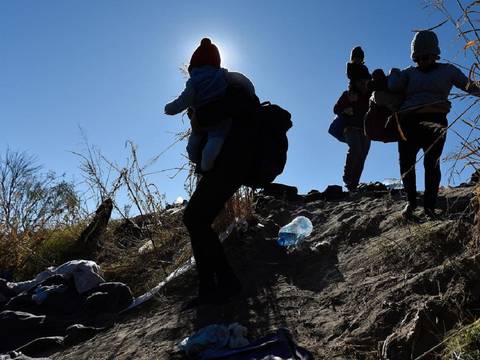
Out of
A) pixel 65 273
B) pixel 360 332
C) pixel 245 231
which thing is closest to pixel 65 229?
pixel 65 273

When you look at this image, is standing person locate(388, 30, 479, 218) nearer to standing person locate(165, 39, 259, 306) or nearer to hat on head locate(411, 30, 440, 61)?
hat on head locate(411, 30, 440, 61)

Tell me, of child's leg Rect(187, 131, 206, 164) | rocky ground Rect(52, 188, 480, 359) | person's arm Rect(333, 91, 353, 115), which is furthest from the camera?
person's arm Rect(333, 91, 353, 115)

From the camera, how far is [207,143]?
3.72 metres

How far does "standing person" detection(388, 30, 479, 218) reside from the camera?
416 centimetres

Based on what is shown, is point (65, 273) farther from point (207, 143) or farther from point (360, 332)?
point (360, 332)

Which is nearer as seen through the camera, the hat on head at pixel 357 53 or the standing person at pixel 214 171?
the standing person at pixel 214 171

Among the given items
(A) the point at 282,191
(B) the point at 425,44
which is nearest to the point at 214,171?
(B) the point at 425,44

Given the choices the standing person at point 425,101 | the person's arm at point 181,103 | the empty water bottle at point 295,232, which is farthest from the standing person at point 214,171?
the standing person at point 425,101

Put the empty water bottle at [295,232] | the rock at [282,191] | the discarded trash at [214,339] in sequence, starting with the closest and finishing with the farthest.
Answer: the discarded trash at [214,339]
the empty water bottle at [295,232]
the rock at [282,191]

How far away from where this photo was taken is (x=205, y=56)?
3926 mm

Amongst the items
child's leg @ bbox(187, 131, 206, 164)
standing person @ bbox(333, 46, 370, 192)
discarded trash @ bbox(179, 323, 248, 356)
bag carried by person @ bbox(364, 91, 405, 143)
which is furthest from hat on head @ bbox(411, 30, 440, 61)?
discarded trash @ bbox(179, 323, 248, 356)

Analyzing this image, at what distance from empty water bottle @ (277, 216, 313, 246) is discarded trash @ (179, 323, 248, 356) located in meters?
1.62

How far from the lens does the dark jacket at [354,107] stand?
6.21 meters

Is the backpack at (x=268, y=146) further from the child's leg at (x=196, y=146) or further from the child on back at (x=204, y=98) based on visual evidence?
the child's leg at (x=196, y=146)
